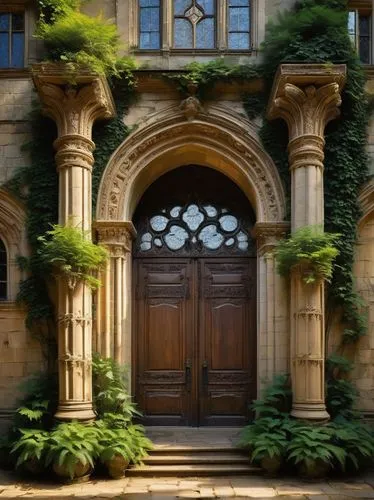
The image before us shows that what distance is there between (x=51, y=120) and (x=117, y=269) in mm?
2483

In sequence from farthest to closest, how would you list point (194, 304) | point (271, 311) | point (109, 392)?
point (194, 304) → point (271, 311) → point (109, 392)

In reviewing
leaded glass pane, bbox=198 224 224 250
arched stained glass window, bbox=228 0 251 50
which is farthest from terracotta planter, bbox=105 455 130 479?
arched stained glass window, bbox=228 0 251 50

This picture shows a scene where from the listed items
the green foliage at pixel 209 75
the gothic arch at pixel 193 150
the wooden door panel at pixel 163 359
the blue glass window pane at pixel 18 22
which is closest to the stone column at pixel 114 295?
the gothic arch at pixel 193 150

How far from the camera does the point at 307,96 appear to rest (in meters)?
9.02

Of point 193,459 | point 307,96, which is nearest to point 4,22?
point 307,96

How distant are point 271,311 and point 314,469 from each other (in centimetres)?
232

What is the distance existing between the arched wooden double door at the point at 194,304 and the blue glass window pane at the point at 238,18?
7.69ft

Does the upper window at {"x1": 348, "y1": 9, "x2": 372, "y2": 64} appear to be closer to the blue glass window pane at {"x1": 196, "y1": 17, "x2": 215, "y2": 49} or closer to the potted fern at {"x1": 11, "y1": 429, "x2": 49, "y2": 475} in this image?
the blue glass window pane at {"x1": 196, "y1": 17, "x2": 215, "y2": 49}

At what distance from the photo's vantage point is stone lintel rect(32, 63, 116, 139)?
8.81m

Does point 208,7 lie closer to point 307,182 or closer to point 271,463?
point 307,182

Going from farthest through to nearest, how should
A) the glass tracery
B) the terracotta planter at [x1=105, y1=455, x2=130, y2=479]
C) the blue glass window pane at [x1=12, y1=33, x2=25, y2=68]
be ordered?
the glass tracery, the blue glass window pane at [x1=12, y1=33, x2=25, y2=68], the terracotta planter at [x1=105, y1=455, x2=130, y2=479]

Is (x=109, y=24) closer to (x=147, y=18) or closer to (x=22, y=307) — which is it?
(x=147, y=18)

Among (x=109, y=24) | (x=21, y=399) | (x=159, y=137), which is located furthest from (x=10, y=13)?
(x=21, y=399)

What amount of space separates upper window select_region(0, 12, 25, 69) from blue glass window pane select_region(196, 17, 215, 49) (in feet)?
9.09
